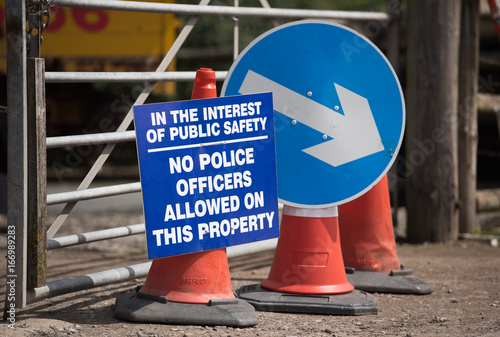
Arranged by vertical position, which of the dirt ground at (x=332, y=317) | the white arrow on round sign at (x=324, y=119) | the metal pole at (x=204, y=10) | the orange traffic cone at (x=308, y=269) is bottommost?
the dirt ground at (x=332, y=317)

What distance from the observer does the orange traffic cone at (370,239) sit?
13.3ft

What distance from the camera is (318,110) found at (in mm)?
3479

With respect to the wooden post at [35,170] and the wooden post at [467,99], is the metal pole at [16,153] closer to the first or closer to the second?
the wooden post at [35,170]

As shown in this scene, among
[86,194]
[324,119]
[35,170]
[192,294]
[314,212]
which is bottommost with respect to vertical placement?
[192,294]

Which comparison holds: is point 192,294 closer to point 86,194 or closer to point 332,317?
point 332,317

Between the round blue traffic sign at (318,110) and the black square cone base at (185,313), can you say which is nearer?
the black square cone base at (185,313)

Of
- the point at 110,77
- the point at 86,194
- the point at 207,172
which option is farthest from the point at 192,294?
the point at 110,77

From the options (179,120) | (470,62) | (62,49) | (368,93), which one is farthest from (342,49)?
(62,49)

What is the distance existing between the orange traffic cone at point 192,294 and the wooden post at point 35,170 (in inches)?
17.3

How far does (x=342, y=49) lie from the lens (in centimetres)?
352

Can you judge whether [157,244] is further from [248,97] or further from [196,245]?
[248,97]

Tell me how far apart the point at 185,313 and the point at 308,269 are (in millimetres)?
739

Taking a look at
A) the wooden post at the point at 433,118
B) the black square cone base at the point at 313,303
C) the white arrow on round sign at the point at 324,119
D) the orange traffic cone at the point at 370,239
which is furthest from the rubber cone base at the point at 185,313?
the wooden post at the point at 433,118

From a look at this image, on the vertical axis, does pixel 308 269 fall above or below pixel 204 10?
below
